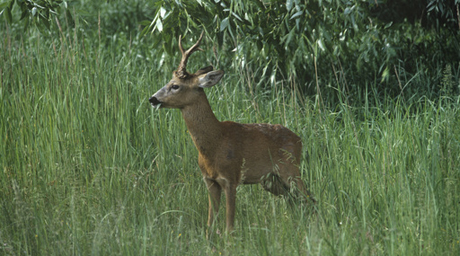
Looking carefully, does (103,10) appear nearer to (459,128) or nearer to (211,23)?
(211,23)

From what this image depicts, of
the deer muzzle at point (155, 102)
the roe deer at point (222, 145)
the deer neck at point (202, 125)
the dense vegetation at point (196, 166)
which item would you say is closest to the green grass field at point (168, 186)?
the dense vegetation at point (196, 166)

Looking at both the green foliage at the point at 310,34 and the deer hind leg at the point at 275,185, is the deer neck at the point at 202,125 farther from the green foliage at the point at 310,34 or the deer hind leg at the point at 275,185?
the green foliage at the point at 310,34

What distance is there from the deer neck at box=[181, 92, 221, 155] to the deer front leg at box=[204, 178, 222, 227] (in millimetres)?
243

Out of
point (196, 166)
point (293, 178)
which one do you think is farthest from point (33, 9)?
point (293, 178)

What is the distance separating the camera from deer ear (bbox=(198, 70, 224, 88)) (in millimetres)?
4105

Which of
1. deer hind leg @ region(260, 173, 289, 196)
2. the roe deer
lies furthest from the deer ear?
deer hind leg @ region(260, 173, 289, 196)

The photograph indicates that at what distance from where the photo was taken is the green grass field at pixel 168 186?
3.63m

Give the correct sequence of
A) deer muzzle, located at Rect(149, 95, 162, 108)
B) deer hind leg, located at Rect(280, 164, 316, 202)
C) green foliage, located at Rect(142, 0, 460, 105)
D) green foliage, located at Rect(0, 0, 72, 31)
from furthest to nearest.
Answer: green foliage, located at Rect(142, 0, 460, 105) → green foliage, located at Rect(0, 0, 72, 31) → deer hind leg, located at Rect(280, 164, 316, 202) → deer muzzle, located at Rect(149, 95, 162, 108)

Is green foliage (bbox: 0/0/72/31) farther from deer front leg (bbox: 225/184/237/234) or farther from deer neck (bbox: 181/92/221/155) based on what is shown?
deer front leg (bbox: 225/184/237/234)

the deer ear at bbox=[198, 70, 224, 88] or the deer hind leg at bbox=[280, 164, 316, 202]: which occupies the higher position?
the deer ear at bbox=[198, 70, 224, 88]

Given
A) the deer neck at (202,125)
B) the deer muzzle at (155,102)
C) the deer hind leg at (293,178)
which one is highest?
the deer muzzle at (155,102)

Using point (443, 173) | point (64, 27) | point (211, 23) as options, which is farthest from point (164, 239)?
point (64, 27)

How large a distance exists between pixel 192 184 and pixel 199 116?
73cm

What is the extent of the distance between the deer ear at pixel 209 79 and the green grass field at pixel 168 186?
0.77 m
